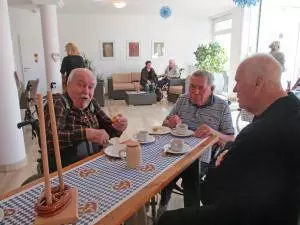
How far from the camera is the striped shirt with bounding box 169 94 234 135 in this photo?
2.05m

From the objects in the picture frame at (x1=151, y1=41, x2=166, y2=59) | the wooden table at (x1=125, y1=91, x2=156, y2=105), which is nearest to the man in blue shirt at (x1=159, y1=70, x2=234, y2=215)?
the wooden table at (x1=125, y1=91, x2=156, y2=105)

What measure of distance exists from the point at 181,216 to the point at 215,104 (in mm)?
1023

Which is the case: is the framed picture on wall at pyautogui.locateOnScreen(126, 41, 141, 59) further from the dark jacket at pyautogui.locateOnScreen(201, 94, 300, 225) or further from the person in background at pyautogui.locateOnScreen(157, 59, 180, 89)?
the dark jacket at pyautogui.locateOnScreen(201, 94, 300, 225)

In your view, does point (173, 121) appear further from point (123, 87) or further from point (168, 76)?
point (168, 76)

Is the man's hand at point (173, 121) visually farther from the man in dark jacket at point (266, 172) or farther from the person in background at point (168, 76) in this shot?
the person in background at point (168, 76)

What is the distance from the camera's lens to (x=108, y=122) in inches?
79.9

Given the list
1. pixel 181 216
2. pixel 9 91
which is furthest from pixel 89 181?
pixel 9 91

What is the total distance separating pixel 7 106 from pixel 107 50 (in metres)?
6.47

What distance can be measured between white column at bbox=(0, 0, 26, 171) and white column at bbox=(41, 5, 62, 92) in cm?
301

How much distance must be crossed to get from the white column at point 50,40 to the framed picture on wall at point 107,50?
298cm

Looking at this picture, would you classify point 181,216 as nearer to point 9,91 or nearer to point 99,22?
point 9,91

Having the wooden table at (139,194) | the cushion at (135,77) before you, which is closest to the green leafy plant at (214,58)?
the cushion at (135,77)

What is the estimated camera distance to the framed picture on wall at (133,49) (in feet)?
30.3

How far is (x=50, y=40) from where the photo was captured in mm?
5961
